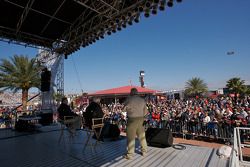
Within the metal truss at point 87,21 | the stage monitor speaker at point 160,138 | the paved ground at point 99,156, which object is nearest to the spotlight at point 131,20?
the metal truss at point 87,21

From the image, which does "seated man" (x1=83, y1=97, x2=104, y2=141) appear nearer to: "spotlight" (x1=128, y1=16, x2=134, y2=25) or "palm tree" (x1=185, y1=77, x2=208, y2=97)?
"spotlight" (x1=128, y1=16, x2=134, y2=25)

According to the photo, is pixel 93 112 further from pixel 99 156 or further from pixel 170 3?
pixel 170 3

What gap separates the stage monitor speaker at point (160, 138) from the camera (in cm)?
539

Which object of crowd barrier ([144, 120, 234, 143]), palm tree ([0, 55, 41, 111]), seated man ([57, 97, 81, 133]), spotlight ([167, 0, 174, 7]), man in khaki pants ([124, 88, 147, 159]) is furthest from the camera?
palm tree ([0, 55, 41, 111])

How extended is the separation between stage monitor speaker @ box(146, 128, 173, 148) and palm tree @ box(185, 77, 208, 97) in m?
39.3

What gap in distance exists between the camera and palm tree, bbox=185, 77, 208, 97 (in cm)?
4347

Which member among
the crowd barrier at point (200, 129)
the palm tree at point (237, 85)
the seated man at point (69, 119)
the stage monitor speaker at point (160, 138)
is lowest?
the crowd barrier at point (200, 129)

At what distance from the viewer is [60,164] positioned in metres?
4.39

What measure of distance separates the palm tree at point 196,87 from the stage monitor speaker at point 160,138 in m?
39.3

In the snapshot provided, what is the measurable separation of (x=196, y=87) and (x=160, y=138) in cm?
4066

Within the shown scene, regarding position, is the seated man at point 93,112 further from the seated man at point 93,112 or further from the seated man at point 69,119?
the seated man at point 69,119

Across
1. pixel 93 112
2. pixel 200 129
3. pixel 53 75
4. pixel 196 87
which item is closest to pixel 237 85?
pixel 196 87

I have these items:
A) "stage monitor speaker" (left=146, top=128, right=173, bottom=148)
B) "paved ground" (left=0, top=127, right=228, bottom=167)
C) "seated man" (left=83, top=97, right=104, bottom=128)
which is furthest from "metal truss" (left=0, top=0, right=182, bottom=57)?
"paved ground" (left=0, top=127, right=228, bottom=167)

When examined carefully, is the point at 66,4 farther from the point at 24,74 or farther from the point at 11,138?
→ the point at 24,74
